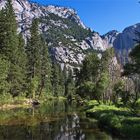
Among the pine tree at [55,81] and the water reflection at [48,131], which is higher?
the pine tree at [55,81]

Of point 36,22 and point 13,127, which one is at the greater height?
point 36,22

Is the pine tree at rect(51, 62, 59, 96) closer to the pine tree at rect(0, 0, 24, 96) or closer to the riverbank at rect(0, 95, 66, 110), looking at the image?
the pine tree at rect(0, 0, 24, 96)

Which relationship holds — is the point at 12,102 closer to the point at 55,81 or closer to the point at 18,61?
the point at 18,61

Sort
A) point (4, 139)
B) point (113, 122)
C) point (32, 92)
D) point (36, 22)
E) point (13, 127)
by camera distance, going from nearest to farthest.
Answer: point (4, 139), point (113, 122), point (13, 127), point (32, 92), point (36, 22)

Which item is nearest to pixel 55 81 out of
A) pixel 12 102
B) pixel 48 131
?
pixel 12 102

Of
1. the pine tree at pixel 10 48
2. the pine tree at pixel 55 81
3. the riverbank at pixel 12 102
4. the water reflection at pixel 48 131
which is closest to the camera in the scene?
the water reflection at pixel 48 131

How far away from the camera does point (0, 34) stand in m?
89.2

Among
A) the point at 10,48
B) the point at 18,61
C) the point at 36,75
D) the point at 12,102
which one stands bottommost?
the point at 12,102

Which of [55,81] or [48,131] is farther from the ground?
Result: [55,81]

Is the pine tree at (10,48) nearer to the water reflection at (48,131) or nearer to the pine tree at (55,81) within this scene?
the water reflection at (48,131)

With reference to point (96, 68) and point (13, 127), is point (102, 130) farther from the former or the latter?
point (96, 68)

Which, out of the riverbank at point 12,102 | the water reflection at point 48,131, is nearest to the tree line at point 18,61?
the riverbank at point 12,102

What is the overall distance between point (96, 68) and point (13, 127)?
60.6 meters

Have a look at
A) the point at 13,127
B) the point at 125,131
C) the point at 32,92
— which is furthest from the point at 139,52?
the point at 32,92
